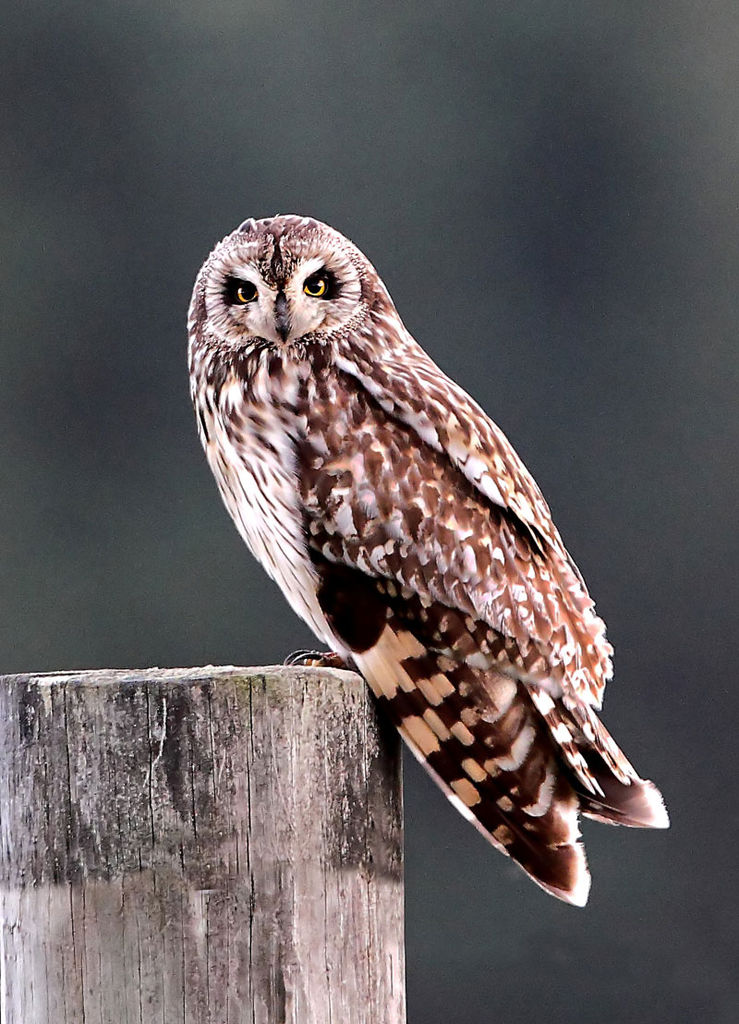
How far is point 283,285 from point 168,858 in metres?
0.91

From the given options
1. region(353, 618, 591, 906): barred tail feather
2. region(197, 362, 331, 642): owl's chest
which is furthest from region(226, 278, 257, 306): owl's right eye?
region(353, 618, 591, 906): barred tail feather

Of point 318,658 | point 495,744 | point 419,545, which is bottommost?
point 495,744

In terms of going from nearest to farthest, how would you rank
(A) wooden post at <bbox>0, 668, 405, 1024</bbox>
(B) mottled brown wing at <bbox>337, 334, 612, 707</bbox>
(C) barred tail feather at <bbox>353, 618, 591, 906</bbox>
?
(A) wooden post at <bbox>0, 668, 405, 1024</bbox>, (C) barred tail feather at <bbox>353, 618, 591, 906</bbox>, (B) mottled brown wing at <bbox>337, 334, 612, 707</bbox>

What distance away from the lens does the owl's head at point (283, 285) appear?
6.39 feet

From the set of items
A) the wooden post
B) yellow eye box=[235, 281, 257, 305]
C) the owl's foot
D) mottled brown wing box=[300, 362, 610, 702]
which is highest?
yellow eye box=[235, 281, 257, 305]

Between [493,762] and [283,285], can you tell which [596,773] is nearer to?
[493,762]

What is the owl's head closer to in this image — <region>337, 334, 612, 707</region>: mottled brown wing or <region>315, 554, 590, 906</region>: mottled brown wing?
<region>337, 334, 612, 707</region>: mottled brown wing

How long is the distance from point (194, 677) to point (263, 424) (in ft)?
2.20

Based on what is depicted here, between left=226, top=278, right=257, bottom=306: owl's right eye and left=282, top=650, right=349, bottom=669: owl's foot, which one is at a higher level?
left=226, top=278, right=257, bottom=306: owl's right eye

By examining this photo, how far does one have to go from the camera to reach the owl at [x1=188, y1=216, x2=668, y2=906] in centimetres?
183

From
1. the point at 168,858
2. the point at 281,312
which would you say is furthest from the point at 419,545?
the point at 168,858

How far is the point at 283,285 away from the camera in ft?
6.37

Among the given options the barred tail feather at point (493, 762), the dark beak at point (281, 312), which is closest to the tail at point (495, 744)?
the barred tail feather at point (493, 762)

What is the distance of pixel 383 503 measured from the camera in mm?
1893
